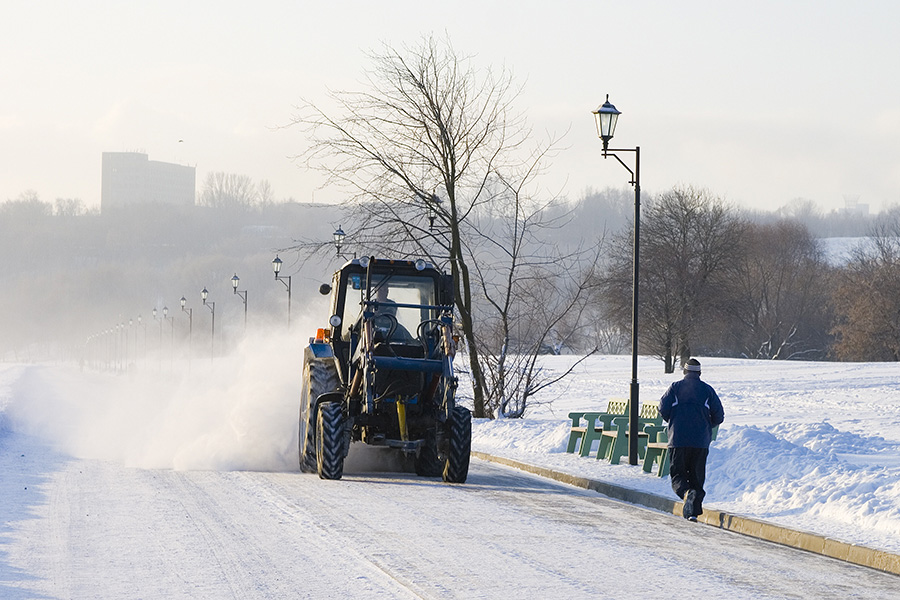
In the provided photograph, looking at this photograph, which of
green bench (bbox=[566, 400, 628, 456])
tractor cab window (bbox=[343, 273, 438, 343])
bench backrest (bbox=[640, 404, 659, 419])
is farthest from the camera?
bench backrest (bbox=[640, 404, 659, 419])

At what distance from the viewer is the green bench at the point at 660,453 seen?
1603 cm

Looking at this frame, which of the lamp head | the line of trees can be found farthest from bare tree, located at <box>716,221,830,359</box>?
the lamp head

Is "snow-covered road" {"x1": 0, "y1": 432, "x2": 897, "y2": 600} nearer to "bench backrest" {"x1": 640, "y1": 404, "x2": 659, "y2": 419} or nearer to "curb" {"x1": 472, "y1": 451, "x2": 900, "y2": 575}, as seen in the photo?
"curb" {"x1": 472, "y1": 451, "x2": 900, "y2": 575}

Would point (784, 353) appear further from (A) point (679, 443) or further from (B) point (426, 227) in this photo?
(A) point (679, 443)

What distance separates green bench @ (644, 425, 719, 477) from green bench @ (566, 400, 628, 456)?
210cm

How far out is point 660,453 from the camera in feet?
54.5

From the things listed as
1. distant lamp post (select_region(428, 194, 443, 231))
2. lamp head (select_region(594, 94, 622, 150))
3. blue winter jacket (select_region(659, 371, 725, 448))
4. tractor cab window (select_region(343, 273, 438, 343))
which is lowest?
blue winter jacket (select_region(659, 371, 725, 448))

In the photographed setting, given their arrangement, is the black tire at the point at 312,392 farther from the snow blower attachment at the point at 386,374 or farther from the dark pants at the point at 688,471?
the dark pants at the point at 688,471

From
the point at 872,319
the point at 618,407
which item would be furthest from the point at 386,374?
the point at 872,319

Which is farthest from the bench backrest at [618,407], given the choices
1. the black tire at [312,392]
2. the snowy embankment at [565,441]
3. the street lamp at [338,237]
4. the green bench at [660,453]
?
the street lamp at [338,237]

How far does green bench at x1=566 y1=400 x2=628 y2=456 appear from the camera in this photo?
19.1 metres

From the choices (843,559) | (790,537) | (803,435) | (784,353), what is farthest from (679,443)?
(784,353)

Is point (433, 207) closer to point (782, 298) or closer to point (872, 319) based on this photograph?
point (872, 319)

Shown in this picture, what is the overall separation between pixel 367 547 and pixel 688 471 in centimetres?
489
